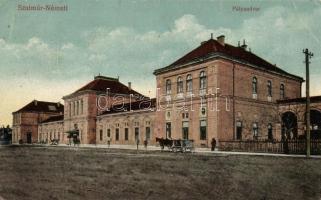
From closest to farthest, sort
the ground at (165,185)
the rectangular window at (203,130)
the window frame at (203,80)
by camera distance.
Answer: the ground at (165,185) < the rectangular window at (203,130) < the window frame at (203,80)

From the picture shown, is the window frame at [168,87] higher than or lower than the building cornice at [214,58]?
lower

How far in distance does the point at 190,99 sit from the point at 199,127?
244 cm

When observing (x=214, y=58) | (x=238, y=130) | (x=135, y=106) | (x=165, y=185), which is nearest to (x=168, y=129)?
(x=238, y=130)

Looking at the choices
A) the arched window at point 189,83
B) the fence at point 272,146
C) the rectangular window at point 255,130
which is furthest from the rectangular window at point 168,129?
the fence at point 272,146

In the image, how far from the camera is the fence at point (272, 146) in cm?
1953

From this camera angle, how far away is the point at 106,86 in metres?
50.8

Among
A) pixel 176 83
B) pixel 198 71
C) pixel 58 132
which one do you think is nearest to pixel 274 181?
Result: pixel 198 71

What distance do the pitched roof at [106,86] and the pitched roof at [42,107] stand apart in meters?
20.5

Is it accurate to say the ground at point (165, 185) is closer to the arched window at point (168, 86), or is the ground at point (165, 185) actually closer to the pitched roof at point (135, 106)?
the arched window at point (168, 86)

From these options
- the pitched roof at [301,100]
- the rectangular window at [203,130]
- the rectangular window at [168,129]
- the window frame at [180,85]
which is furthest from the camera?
the rectangular window at [168,129]

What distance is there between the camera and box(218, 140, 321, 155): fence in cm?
1953

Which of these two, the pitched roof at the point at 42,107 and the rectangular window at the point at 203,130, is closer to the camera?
the rectangular window at the point at 203,130

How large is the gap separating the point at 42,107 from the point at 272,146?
56.6 meters

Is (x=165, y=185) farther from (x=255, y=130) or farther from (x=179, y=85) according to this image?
(x=255, y=130)
